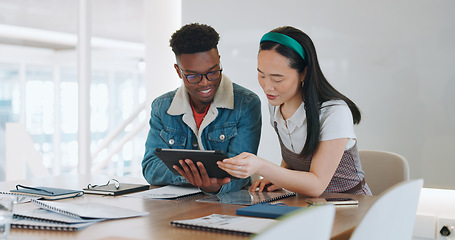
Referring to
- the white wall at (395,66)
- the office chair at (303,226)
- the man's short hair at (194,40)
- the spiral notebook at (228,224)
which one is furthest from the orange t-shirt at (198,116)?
the office chair at (303,226)

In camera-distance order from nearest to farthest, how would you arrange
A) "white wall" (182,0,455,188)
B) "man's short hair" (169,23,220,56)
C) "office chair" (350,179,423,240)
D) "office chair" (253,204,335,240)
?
"office chair" (253,204,335,240) → "office chair" (350,179,423,240) → "man's short hair" (169,23,220,56) → "white wall" (182,0,455,188)

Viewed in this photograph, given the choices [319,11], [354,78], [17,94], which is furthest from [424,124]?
[17,94]

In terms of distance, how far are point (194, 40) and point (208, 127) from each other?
1.16 feet

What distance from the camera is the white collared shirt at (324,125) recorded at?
1.81 meters

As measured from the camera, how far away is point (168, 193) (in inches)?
70.2

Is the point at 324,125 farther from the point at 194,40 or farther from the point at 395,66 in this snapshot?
the point at 395,66

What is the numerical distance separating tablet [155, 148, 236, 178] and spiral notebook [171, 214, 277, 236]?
295 mm

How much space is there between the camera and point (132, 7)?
490cm

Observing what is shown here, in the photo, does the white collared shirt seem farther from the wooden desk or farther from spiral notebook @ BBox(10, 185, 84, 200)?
spiral notebook @ BBox(10, 185, 84, 200)

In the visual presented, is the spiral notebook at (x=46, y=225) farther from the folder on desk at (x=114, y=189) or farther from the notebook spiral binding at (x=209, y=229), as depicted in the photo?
the folder on desk at (x=114, y=189)

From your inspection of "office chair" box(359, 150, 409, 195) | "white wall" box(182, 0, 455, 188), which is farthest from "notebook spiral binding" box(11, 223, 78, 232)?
"white wall" box(182, 0, 455, 188)

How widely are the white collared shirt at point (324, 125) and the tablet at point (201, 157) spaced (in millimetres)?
336

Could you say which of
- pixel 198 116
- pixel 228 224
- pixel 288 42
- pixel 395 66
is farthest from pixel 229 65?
pixel 228 224

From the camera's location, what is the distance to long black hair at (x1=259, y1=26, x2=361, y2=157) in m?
1.82
